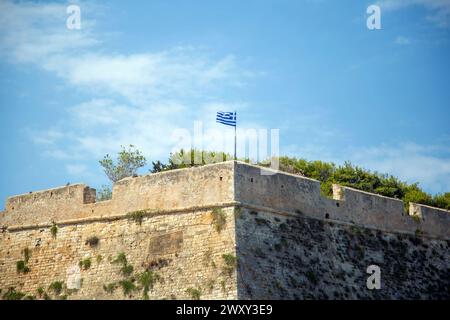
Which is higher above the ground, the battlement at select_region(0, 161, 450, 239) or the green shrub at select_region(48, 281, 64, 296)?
the battlement at select_region(0, 161, 450, 239)

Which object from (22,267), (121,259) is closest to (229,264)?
(121,259)

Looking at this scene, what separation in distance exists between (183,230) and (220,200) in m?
1.46

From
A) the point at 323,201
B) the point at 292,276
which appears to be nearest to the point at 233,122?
the point at 323,201

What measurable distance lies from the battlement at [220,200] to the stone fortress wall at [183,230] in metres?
0.03

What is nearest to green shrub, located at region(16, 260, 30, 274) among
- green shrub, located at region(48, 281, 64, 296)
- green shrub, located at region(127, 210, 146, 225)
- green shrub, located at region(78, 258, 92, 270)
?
green shrub, located at region(48, 281, 64, 296)

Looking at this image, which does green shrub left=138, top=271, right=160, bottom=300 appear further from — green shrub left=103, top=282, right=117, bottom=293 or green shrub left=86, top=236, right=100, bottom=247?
green shrub left=86, top=236, right=100, bottom=247

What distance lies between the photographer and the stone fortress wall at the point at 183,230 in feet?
91.9

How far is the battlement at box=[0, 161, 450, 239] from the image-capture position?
28.8 metres

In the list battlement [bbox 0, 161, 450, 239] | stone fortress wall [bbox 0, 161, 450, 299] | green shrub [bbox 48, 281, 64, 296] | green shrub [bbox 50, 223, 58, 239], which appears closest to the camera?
stone fortress wall [bbox 0, 161, 450, 299]

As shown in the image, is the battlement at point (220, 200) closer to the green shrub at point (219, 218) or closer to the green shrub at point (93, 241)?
the green shrub at point (219, 218)

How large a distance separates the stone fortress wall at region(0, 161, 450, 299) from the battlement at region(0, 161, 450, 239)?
3 centimetres

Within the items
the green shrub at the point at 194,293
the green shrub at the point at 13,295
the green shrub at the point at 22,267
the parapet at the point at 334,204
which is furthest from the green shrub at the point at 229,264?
the green shrub at the point at 22,267

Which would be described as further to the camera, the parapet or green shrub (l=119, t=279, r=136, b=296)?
green shrub (l=119, t=279, r=136, b=296)
